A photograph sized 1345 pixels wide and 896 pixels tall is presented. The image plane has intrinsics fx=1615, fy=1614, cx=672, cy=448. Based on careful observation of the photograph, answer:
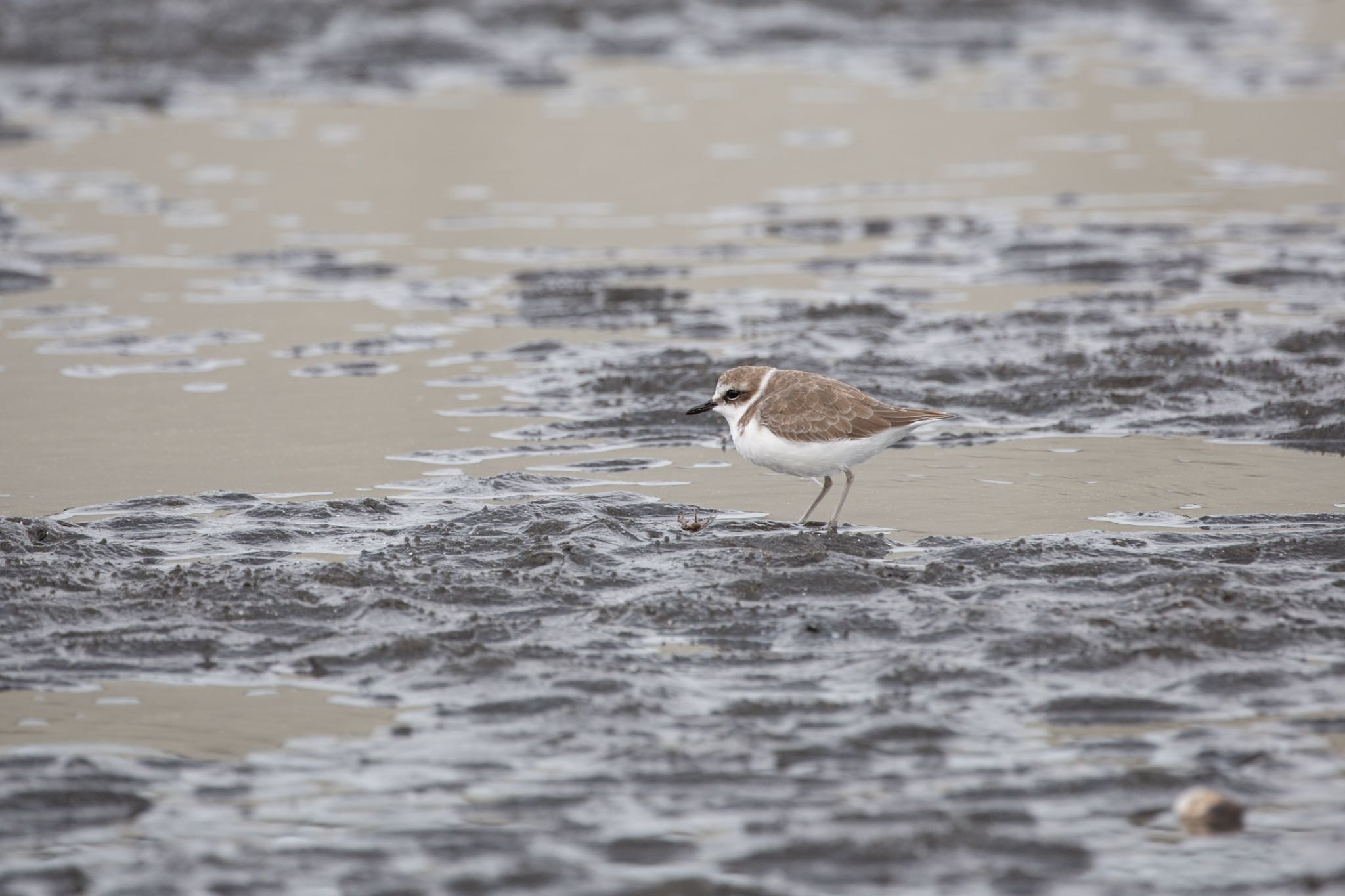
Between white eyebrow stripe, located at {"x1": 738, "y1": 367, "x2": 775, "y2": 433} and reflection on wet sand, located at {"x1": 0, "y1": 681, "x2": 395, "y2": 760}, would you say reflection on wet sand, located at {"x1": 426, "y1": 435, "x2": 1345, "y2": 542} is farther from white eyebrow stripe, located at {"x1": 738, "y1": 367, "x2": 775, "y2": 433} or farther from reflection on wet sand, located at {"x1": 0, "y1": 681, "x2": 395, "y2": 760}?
reflection on wet sand, located at {"x1": 0, "y1": 681, "x2": 395, "y2": 760}

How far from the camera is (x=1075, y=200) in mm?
16938

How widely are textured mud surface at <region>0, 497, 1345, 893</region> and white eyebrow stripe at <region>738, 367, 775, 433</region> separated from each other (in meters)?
0.59

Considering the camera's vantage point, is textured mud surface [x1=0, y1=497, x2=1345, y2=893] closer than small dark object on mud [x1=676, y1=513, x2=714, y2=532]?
Yes

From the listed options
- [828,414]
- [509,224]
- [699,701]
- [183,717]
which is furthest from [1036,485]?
[509,224]

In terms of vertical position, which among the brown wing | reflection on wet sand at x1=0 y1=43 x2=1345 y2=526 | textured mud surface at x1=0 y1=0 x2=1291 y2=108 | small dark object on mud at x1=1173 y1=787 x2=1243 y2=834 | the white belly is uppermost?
textured mud surface at x1=0 y1=0 x2=1291 y2=108

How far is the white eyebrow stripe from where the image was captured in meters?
8.41

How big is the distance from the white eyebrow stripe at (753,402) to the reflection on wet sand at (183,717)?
2988 millimetres

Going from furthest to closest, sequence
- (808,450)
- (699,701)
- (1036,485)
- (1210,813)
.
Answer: (1036,485)
(808,450)
(699,701)
(1210,813)

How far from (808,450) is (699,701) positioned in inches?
94.1

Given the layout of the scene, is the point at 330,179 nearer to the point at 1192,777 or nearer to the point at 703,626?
the point at 703,626

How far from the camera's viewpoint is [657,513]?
8398 millimetres

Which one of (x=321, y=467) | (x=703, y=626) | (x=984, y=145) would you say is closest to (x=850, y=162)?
(x=984, y=145)

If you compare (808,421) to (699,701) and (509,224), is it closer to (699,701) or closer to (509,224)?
(699,701)

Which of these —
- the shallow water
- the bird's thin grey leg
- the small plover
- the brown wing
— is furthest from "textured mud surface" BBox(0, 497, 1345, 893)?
the brown wing
